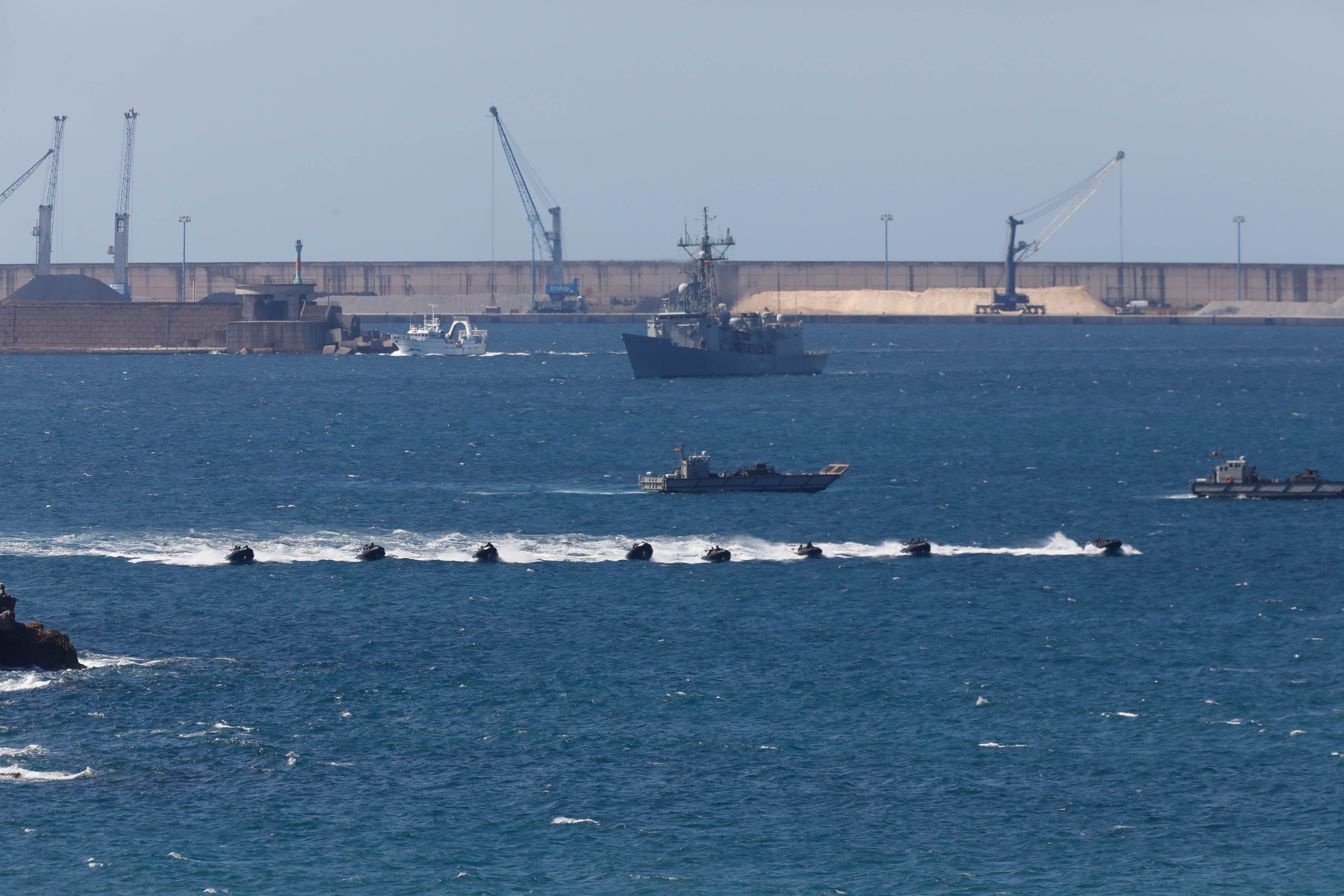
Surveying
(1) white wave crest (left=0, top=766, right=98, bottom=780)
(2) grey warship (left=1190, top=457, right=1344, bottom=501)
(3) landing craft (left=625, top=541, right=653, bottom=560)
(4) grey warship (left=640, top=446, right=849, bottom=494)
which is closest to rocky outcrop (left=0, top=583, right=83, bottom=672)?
(1) white wave crest (left=0, top=766, right=98, bottom=780)

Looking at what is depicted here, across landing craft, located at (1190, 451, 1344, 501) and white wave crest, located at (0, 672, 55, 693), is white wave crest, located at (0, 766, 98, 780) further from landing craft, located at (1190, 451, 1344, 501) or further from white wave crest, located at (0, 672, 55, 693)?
landing craft, located at (1190, 451, 1344, 501)

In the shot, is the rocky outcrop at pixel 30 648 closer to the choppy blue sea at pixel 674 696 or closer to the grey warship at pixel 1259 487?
the choppy blue sea at pixel 674 696

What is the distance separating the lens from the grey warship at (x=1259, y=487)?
12181 cm

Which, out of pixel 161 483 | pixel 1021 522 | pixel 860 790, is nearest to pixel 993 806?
pixel 860 790

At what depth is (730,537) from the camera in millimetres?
105562

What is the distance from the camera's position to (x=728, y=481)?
409ft

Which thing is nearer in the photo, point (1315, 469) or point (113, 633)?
point (113, 633)

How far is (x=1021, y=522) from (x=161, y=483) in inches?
2521

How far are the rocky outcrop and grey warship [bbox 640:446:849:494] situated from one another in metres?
57.7

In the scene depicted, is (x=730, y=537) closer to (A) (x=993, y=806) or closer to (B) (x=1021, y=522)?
(B) (x=1021, y=522)

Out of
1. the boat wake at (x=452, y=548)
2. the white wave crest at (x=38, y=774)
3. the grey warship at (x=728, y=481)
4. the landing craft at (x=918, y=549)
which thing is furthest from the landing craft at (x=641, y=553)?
the white wave crest at (x=38, y=774)

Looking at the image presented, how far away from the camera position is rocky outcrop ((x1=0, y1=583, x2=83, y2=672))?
235 feet

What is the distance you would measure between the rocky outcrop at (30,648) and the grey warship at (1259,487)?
8066 centimetres

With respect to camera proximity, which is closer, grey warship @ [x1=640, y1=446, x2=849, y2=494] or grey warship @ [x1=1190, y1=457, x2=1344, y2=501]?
grey warship @ [x1=1190, y1=457, x2=1344, y2=501]
